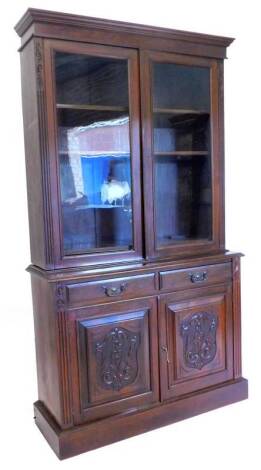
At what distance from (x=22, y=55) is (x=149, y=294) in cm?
126

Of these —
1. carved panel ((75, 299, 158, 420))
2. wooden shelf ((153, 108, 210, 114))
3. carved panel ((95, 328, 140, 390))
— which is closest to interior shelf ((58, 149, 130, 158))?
wooden shelf ((153, 108, 210, 114))

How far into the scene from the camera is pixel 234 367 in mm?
2406

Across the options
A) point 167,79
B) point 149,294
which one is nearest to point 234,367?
point 149,294

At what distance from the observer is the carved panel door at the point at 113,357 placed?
1958 mm

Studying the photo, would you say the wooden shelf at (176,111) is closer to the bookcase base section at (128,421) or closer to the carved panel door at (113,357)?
the carved panel door at (113,357)

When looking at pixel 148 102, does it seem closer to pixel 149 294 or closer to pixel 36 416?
pixel 149 294

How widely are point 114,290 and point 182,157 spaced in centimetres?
83

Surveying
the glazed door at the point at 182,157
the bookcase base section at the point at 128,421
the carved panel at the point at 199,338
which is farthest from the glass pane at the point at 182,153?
the bookcase base section at the point at 128,421

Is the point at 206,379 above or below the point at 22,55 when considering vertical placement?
below

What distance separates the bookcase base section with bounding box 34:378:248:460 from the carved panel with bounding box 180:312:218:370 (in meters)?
0.17

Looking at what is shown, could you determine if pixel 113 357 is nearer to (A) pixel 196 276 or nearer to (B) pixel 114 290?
(B) pixel 114 290

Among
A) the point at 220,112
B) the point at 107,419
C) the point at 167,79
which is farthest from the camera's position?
the point at 220,112

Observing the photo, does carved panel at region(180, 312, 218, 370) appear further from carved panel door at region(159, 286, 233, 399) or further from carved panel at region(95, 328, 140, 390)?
carved panel at region(95, 328, 140, 390)

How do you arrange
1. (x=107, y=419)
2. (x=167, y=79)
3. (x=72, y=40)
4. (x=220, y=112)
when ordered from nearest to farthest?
(x=72, y=40) < (x=107, y=419) < (x=167, y=79) < (x=220, y=112)
